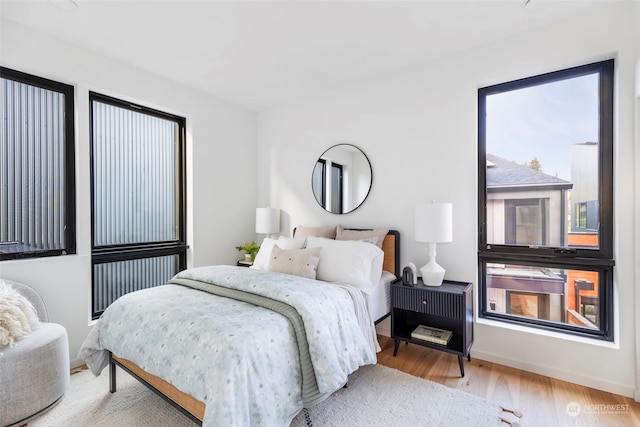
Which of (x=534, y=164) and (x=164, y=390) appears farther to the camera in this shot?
(x=534, y=164)

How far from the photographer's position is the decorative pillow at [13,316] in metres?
1.83

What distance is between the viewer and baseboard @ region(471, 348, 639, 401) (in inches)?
82.6

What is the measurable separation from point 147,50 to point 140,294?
6.88 ft

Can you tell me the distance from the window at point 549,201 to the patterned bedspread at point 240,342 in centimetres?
140

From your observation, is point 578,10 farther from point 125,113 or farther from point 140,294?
point 125,113

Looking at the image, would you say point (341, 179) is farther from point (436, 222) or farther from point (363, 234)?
point (436, 222)

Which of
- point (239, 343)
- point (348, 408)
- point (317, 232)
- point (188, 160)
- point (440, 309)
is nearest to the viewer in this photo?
point (239, 343)

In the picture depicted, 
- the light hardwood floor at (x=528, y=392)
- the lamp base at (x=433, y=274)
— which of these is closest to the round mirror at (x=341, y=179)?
the lamp base at (x=433, y=274)

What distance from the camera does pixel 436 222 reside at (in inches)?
99.0

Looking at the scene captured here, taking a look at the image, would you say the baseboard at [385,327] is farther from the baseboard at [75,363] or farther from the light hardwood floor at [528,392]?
the baseboard at [75,363]

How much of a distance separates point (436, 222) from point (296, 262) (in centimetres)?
120

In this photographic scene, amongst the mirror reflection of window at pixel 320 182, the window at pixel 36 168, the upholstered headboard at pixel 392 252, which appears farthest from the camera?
the mirror reflection of window at pixel 320 182

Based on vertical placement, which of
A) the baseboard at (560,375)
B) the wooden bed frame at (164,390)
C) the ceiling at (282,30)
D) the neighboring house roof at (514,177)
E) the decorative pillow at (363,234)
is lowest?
the baseboard at (560,375)

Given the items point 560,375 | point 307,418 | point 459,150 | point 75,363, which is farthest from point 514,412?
point 75,363
